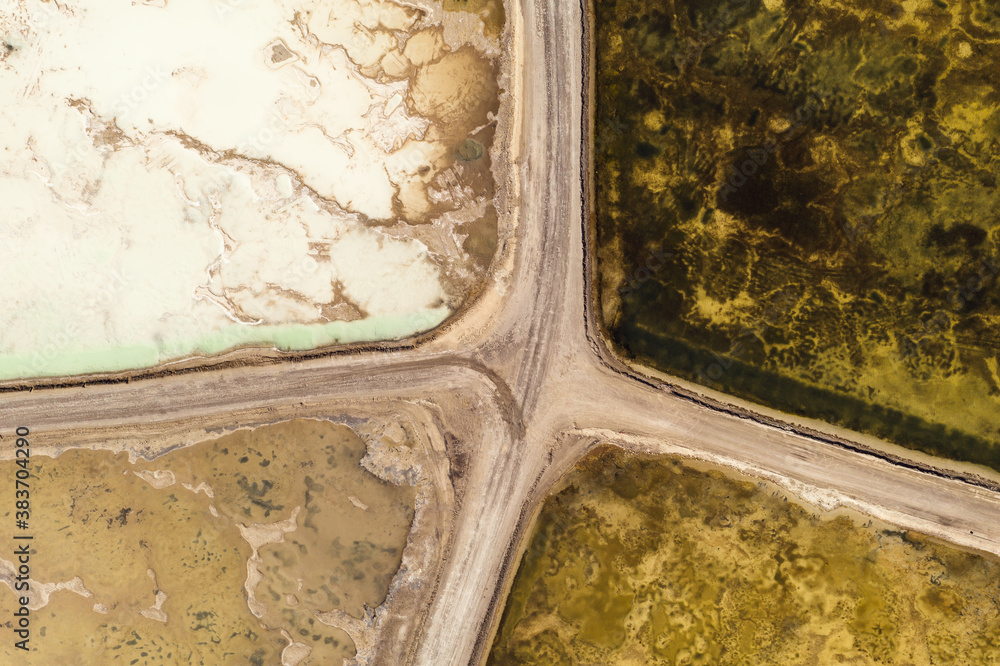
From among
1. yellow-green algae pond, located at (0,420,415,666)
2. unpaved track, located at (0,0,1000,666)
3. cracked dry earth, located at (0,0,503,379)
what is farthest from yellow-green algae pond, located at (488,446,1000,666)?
cracked dry earth, located at (0,0,503,379)

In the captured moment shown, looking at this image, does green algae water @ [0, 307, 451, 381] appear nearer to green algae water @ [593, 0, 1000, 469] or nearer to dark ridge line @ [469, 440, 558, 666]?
dark ridge line @ [469, 440, 558, 666]

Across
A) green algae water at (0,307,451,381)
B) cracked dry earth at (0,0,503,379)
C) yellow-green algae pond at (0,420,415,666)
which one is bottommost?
yellow-green algae pond at (0,420,415,666)

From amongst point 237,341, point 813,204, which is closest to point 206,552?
point 237,341

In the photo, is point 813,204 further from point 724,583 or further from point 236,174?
point 236,174

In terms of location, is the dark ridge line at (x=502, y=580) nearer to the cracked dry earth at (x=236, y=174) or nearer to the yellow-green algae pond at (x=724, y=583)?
the yellow-green algae pond at (x=724, y=583)

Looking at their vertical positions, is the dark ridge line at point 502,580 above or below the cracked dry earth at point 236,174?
below

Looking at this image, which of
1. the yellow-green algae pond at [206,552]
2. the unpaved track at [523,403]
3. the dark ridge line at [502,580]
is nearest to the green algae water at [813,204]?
the unpaved track at [523,403]
